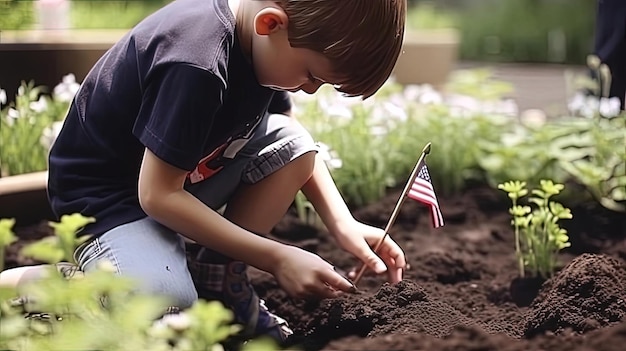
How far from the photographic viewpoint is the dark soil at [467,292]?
1.31 metres

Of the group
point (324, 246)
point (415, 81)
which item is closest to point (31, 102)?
point (324, 246)

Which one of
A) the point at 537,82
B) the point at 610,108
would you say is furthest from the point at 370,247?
the point at 537,82

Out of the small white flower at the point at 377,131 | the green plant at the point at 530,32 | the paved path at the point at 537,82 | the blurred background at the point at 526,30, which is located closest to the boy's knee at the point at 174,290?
the small white flower at the point at 377,131

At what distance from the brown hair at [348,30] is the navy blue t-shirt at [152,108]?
0.56 ft

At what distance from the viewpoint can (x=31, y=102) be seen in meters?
2.96

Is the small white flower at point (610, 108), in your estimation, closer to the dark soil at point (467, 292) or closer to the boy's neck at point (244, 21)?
the dark soil at point (467, 292)

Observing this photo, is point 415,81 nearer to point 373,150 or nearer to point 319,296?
point 373,150

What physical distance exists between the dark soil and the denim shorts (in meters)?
0.31

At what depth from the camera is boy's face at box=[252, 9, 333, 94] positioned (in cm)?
173

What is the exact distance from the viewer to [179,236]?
2.08 m

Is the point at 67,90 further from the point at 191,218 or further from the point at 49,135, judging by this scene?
the point at 191,218

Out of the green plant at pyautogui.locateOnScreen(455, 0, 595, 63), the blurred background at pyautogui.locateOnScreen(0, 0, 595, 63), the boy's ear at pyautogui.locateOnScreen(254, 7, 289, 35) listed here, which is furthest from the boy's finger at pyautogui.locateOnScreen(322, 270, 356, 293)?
the green plant at pyautogui.locateOnScreen(455, 0, 595, 63)

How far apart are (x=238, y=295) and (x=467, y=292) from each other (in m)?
0.63

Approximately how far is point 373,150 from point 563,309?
4.92ft
